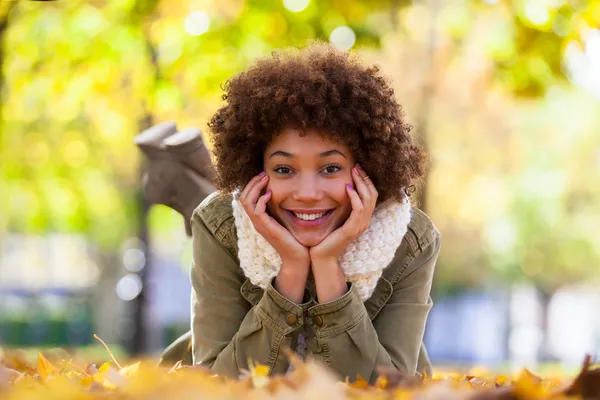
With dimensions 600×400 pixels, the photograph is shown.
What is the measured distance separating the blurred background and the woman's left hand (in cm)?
76

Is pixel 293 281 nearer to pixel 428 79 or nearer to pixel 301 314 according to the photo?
pixel 301 314

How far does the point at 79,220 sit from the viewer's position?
21.3 metres

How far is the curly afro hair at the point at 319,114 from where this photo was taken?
3.17m

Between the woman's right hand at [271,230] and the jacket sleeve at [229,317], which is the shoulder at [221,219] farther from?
the woman's right hand at [271,230]

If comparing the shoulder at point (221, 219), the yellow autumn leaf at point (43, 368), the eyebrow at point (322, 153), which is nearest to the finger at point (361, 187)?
the eyebrow at point (322, 153)

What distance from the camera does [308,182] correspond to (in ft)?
10.4

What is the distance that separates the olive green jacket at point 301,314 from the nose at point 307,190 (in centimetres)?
36

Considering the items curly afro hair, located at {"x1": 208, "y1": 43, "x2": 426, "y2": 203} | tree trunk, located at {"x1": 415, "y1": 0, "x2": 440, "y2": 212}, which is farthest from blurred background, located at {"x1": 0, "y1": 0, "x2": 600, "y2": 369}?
curly afro hair, located at {"x1": 208, "y1": 43, "x2": 426, "y2": 203}

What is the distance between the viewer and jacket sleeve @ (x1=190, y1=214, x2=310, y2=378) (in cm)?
317

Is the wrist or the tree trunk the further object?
the tree trunk

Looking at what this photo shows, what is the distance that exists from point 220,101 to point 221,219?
5437mm

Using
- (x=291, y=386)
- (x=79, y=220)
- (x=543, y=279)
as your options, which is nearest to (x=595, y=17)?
(x=291, y=386)

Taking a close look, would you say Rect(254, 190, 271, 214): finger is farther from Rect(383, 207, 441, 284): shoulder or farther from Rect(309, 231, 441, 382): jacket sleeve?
Rect(383, 207, 441, 284): shoulder

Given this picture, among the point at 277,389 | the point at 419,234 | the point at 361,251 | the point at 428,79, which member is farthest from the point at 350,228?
the point at 428,79
